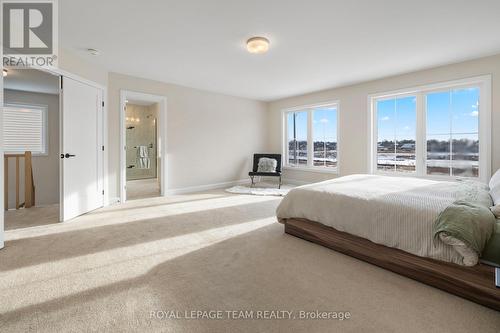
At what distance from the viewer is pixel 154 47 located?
3299 mm

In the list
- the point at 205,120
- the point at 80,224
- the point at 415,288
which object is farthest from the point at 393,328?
the point at 205,120

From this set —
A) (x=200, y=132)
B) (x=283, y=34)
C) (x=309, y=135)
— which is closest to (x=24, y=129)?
(x=200, y=132)

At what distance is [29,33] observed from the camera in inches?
107

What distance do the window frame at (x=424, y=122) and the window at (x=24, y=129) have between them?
7134mm

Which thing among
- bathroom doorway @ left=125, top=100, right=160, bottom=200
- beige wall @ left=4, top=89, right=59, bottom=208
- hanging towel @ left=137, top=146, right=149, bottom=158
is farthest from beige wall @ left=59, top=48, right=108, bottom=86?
hanging towel @ left=137, top=146, right=149, bottom=158

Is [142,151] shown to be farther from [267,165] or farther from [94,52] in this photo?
[94,52]

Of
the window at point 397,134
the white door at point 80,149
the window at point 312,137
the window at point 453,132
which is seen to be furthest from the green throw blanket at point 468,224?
the white door at point 80,149

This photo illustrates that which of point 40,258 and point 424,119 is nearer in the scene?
point 40,258

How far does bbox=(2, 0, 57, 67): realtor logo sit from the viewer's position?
2.34m

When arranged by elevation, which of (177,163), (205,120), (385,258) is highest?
(205,120)

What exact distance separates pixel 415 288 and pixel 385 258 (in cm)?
30

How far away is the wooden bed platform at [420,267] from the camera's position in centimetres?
156

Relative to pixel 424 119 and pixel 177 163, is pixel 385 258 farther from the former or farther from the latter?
pixel 177 163

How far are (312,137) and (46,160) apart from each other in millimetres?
6336
